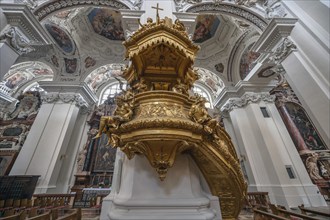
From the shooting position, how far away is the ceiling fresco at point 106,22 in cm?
789

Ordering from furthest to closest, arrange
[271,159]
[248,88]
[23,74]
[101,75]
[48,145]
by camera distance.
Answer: [23,74]
[101,75]
[248,88]
[48,145]
[271,159]

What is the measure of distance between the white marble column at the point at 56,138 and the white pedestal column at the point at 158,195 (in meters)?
5.98

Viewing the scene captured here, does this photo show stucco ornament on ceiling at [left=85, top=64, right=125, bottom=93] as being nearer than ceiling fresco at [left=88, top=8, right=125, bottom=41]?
No

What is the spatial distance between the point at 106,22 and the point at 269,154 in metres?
9.73

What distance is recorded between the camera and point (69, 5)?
16.0 ft

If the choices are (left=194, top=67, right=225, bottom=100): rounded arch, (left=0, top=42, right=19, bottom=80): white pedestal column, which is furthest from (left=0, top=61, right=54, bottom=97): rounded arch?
(left=194, top=67, right=225, bottom=100): rounded arch

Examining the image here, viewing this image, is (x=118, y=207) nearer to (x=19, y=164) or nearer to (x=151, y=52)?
(x=151, y=52)

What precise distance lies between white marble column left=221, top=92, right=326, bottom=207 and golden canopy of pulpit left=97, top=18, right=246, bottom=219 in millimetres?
5060

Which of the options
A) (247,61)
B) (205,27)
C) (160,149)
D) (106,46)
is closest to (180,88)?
(160,149)

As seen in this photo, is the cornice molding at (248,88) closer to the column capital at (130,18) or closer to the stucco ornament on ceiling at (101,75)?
the column capital at (130,18)

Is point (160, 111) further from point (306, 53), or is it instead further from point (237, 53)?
point (237, 53)

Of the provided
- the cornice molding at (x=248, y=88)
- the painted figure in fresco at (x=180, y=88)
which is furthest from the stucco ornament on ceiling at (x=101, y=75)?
the painted figure in fresco at (x=180, y=88)

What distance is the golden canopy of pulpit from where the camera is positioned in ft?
5.04

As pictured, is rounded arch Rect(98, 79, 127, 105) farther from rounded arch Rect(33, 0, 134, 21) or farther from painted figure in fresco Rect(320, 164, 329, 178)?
painted figure in fresco Rect(320, 164, 329, 178)
